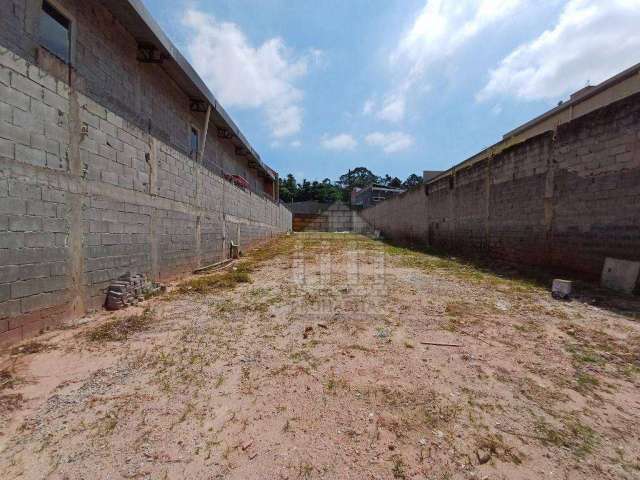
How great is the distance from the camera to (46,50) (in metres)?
3.93

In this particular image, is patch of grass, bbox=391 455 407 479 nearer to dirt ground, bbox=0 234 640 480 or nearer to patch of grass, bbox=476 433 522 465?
dirt ground, bbox=0 234 640 480

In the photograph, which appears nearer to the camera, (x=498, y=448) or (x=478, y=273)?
(x=498, y=448)

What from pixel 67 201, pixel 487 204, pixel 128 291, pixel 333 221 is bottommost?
pixel 128 291

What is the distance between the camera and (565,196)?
548 cm

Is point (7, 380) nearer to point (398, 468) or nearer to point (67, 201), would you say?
point (67, 201)

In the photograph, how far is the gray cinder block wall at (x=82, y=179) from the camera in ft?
8.68

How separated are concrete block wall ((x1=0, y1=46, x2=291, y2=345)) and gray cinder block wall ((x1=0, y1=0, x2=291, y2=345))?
1 cm

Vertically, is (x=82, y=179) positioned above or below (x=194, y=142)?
below

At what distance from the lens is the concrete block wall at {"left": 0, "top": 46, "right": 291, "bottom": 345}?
8.55ft

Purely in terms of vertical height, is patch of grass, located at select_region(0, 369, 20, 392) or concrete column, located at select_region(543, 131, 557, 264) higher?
concrete column, located at select_region(543, 131, 557, 264)

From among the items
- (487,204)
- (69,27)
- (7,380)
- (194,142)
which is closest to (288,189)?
(194,142)

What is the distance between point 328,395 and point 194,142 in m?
9.07

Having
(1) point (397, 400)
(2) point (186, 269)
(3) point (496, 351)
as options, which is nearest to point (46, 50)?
(2) point (186, 269)

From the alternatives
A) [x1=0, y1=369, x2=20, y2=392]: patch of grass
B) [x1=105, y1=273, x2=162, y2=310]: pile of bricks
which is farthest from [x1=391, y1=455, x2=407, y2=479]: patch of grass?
[x1=105, y1=273, x2=162, y2=310]: pile of bricks
